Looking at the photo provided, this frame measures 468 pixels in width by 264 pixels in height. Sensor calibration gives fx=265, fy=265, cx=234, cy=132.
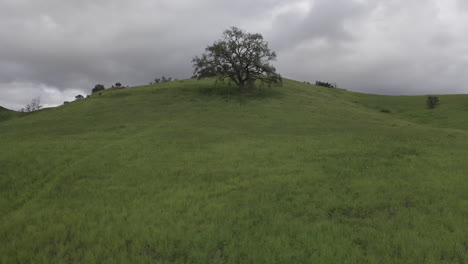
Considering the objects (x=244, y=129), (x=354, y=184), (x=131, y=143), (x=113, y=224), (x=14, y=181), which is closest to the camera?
(x=113, y=224)

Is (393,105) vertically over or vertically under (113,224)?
over

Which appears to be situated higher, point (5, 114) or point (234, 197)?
point (5, 114)

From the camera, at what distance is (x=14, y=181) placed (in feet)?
43.3

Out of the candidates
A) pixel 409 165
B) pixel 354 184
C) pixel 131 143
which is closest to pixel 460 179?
pixel 409 165

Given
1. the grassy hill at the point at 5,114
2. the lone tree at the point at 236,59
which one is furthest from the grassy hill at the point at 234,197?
the grassy hill at the point at 5,114

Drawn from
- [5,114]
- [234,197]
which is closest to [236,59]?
[234,197]

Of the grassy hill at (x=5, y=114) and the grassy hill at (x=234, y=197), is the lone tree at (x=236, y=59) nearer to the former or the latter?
the grassy hill at (x=234, y=197)

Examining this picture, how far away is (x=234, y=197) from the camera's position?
36.3ft

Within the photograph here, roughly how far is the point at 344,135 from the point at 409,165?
920cm

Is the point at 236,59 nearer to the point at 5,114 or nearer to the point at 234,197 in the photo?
the point at 234,197

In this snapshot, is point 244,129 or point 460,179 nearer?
point 460,179

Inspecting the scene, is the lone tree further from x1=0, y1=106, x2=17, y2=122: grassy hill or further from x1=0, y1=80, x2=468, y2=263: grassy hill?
x1=0, y1=106, x2=17, y2=122: grassy hill

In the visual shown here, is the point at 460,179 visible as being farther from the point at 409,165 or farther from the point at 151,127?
the point at 151,127

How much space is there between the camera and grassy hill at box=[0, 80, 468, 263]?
7355 mm
